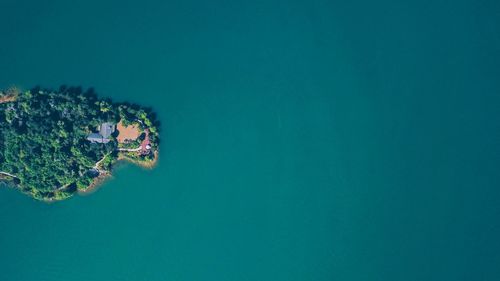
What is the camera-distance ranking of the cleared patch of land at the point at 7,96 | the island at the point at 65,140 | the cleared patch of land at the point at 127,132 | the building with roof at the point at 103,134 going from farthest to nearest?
the cleared patch of land at the point at 7,96 → the cleared patch of land at the point at 127,132 → the building with roof at the point at 103,134 → the island at the point at 65,140

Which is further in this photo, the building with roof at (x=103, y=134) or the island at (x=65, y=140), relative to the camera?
the building with roof at (x=103, y=134)

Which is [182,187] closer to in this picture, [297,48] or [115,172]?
[115,172]

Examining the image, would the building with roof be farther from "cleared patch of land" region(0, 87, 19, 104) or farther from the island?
"cleared patch of land" region(0, 87, 19, 104)

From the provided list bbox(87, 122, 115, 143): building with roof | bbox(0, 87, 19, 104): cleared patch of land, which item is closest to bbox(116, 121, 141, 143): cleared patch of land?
bbox(87, 122, 115, 143): building with roof

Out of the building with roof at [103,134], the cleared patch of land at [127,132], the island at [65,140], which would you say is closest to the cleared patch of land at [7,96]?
the island at [65,140]

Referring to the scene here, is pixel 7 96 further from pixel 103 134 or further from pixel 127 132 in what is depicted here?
pixel 127 132

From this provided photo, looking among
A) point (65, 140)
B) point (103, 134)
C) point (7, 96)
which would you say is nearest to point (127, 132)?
point (103, 134)

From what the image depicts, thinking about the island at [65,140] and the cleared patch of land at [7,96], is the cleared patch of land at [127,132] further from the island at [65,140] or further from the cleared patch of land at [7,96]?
the cleared patch of land at [7,96]
